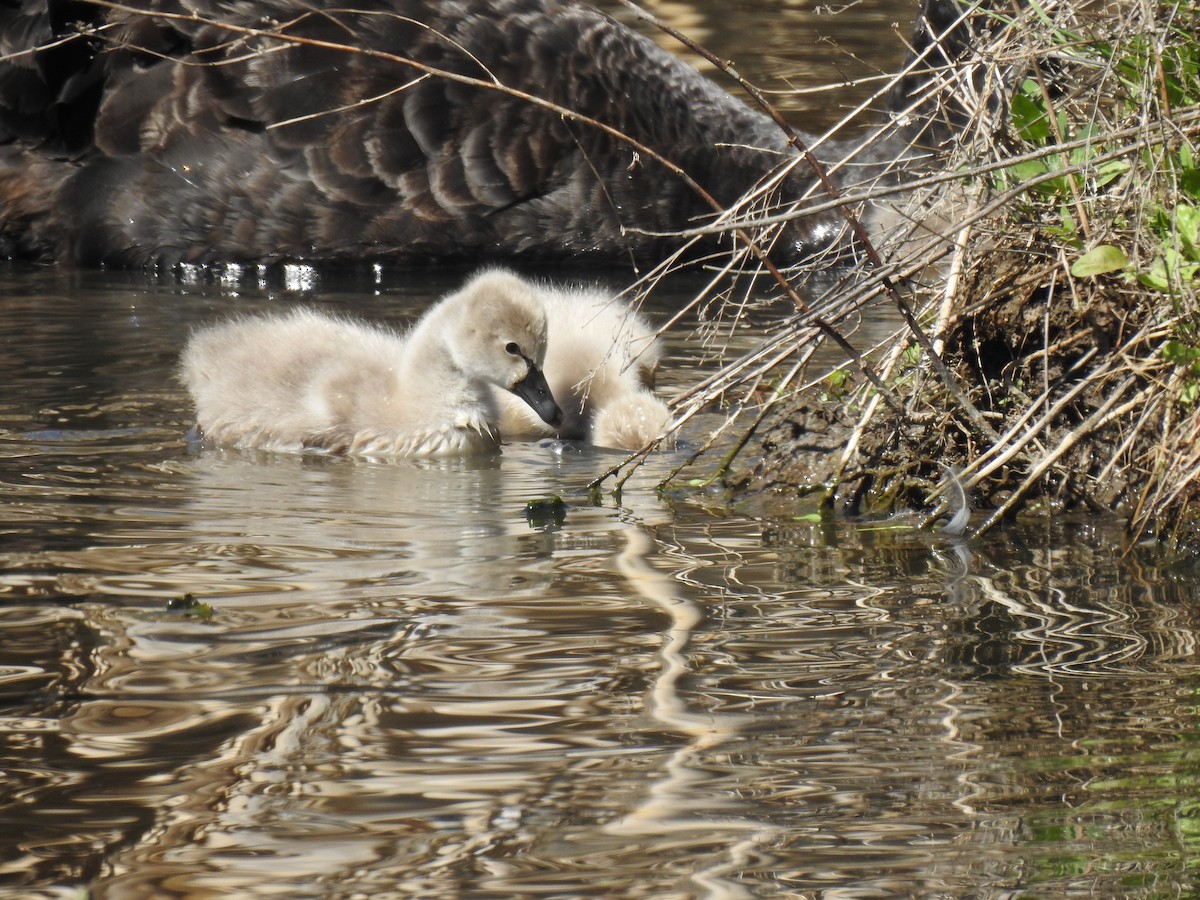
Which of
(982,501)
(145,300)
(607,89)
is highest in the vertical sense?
(607,89)

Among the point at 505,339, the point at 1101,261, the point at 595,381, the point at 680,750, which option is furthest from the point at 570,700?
the point at 595,381

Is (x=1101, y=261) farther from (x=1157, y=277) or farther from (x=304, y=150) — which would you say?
(x=304, y=150)

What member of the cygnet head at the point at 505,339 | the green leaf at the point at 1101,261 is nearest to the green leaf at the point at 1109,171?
the green leaf at the point at 1101,261

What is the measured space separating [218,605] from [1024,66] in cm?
Result: 193

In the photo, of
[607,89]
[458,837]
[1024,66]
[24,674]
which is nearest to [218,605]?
[24,674]

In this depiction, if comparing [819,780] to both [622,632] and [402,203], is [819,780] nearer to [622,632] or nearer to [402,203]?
[622,632]

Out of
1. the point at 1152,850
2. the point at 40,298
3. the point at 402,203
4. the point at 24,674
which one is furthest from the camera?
the point at 402,203

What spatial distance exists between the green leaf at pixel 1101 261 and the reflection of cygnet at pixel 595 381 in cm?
135

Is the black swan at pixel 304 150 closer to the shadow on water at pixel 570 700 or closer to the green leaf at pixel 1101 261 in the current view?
the shadow on water at pixel 570 700

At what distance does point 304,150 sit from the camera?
25.1ft

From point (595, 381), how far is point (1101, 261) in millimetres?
1829

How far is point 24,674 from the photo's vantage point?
2887 mm

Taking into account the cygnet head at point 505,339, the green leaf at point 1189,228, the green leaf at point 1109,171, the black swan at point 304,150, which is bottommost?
the cygnet head at point 505,339

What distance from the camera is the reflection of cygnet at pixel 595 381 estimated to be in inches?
193
